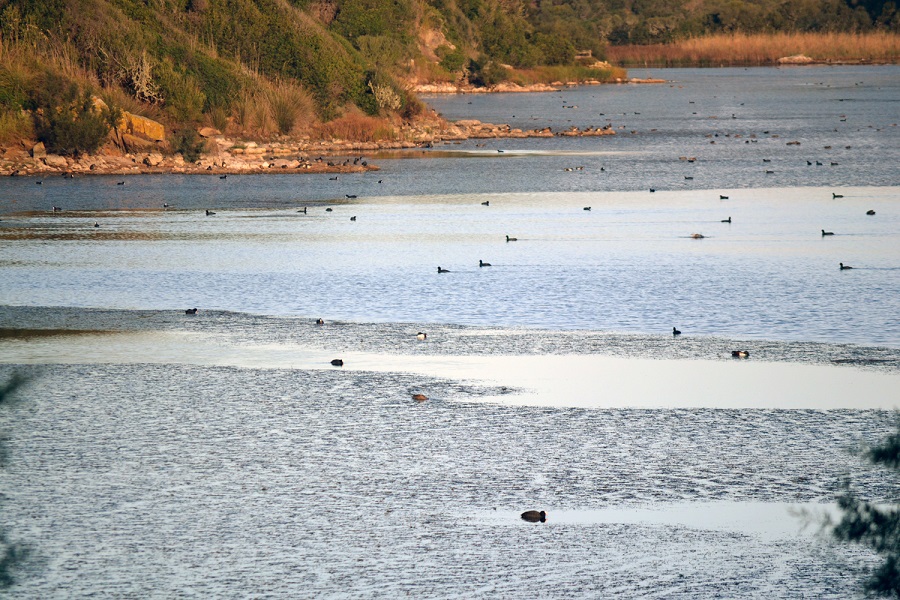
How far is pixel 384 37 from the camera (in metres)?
73.8

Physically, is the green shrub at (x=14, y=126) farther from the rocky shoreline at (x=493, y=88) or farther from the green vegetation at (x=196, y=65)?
the rocky shoreline at (x=493, y=88)

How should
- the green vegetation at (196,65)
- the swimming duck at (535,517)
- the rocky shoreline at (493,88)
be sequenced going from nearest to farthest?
the swimming duck at (535,517)
the green vegetation at (196,65)
the rocky shoreline at (493,88)

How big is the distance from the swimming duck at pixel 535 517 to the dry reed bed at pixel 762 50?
14814 cm

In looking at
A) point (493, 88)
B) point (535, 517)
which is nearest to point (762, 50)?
point (493, 88)

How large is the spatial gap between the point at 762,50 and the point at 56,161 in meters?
129

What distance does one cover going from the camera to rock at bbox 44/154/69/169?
39.1 meters

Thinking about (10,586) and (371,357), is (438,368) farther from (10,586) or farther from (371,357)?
(10,586)

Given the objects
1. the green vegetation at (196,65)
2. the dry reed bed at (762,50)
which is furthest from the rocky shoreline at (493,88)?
the dry reed bed at (762,50)

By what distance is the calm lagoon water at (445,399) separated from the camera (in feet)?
27.3

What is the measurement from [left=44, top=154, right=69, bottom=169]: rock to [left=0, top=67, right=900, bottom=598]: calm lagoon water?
11425mm

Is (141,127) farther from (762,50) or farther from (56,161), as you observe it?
(762,50)

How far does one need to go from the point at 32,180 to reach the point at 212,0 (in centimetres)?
2069

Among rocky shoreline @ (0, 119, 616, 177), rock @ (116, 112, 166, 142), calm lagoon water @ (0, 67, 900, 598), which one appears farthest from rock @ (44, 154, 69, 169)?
calm lagoon water @ (0, 67, 900, 598)

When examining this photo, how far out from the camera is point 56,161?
3934 cm
